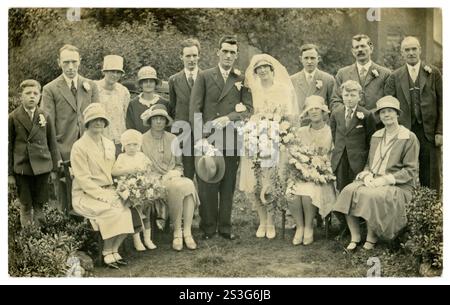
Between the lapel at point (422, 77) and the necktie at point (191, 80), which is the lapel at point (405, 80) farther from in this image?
the necktie at point (191, 80)

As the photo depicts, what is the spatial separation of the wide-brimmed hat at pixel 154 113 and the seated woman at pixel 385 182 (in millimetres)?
2065

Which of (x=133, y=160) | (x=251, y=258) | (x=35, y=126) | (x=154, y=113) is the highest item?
(x=154, y=113)

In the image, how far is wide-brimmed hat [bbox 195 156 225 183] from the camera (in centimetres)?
842

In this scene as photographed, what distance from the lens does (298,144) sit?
845 centimetres

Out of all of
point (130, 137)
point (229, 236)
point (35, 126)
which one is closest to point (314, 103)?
point (229, 236)

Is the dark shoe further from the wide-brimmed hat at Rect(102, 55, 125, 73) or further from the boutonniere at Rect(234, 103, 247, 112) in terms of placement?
the wide-brimmed hat at Rect(102, 55, 125, 73)

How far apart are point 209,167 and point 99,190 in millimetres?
1187

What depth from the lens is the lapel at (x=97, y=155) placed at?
27.3 feet

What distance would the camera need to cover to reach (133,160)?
8.38 meters

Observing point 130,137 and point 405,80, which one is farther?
point 405,80

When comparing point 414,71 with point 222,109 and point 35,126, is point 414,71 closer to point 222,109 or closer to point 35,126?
point 222,109

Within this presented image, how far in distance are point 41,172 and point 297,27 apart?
314cm

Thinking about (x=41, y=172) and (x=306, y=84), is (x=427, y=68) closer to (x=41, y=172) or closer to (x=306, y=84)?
(x=306, y=84)

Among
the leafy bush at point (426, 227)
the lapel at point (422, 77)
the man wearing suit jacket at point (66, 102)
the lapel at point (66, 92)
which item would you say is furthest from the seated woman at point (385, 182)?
the lapel at point (66, 92)
